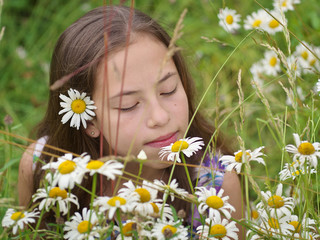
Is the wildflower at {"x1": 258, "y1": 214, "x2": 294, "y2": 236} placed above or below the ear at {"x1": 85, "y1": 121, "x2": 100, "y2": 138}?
below

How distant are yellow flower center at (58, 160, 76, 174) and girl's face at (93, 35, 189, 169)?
1.04ft

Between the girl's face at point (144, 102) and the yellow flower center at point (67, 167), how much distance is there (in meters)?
0.32

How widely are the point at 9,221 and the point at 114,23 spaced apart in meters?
0.56

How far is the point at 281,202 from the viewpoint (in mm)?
890

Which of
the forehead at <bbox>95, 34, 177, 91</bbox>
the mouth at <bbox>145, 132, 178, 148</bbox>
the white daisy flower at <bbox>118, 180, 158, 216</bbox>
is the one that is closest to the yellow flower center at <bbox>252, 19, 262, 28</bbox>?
the forehead at <bbox>95, 34, 177, 91</bbox>

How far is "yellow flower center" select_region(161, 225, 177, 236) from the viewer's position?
775 mm

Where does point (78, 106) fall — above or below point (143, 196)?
above

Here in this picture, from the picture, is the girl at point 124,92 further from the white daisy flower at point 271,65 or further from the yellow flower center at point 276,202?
the white daisy flower at point 271,65

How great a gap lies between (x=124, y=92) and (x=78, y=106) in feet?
0.35

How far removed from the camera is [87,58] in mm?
1207

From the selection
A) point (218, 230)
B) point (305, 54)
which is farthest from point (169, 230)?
point (305, 54)

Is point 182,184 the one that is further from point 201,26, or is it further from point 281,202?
point 201,26

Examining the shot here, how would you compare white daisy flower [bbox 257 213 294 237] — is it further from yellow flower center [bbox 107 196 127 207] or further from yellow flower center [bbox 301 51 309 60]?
yellow flower center [bbox 301 51 309 60]

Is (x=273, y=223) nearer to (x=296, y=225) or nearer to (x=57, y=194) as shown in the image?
(x=296, y=225)
